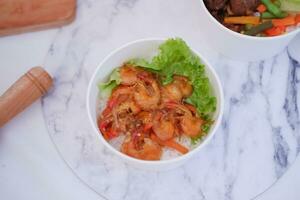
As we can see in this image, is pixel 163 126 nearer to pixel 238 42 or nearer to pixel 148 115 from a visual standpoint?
pixel 148 115

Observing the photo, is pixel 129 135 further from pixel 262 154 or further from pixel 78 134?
pixel 262 154

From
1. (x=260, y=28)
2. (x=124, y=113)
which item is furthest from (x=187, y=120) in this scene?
(x=260, y=28)

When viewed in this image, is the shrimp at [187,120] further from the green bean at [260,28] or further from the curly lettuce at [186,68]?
the green bean at [260,28]

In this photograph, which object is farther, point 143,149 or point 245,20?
point 245,20

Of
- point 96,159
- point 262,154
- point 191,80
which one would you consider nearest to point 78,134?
point 96,159

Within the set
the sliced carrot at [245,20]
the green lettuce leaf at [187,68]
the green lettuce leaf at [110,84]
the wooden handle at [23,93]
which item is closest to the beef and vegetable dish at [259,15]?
the sliced carrot at [245,20]
